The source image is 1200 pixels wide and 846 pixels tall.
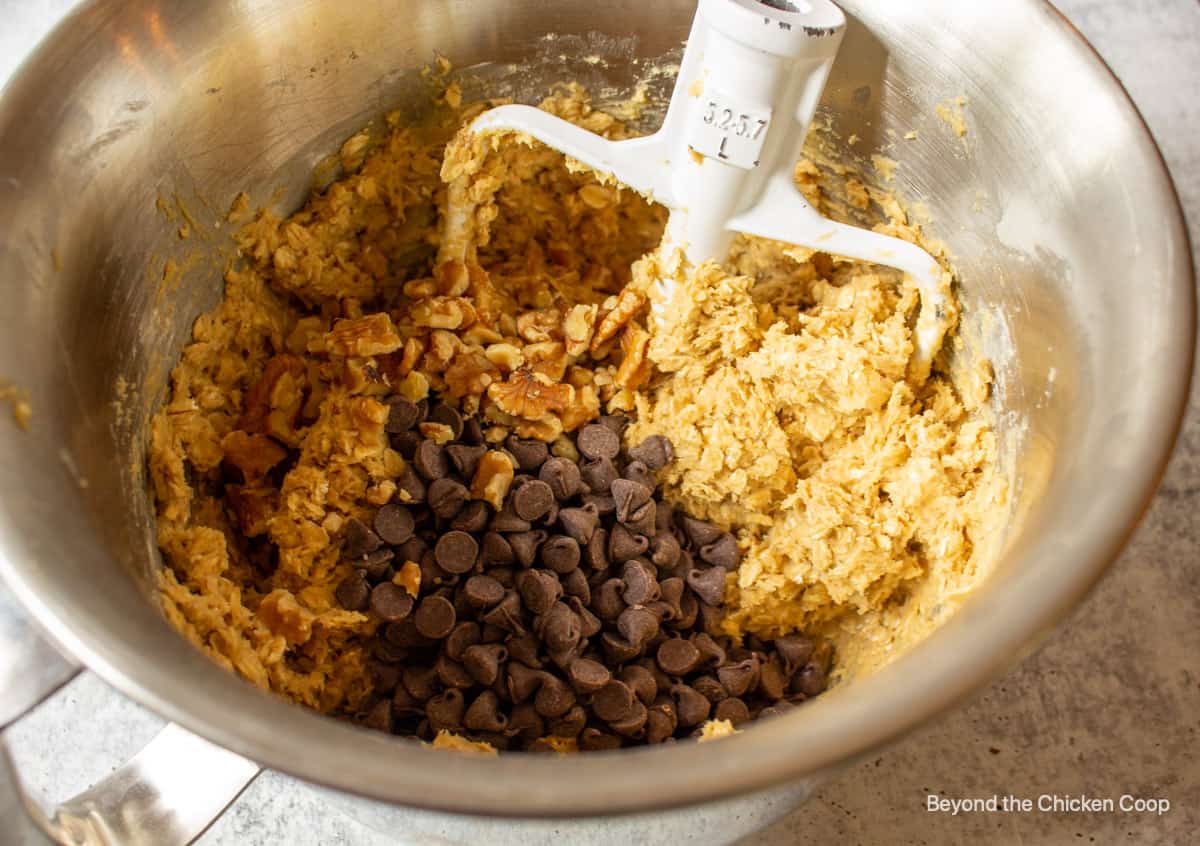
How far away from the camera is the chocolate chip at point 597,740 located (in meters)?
1.25

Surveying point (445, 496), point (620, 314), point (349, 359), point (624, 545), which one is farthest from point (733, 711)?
point (349, 359)

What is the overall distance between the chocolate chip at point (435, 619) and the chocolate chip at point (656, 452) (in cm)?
34

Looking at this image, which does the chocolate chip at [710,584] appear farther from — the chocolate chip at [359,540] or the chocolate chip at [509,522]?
Answer: the chocolate chip at [359,540]

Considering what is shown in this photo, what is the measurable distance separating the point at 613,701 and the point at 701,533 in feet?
0.97

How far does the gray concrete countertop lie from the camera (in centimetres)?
138

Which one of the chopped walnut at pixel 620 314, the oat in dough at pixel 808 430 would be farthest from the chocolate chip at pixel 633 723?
the chopped walnut at pixel 620 314

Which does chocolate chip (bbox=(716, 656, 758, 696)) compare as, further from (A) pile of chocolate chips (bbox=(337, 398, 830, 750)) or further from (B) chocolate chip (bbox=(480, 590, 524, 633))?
(B) chocolate chip (bbox=(480, 590, 524, 633))

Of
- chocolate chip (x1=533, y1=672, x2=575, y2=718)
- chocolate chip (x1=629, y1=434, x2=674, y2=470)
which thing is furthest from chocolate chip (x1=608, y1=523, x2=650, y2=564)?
chocolate chip (x1=533, y1=672, x2=575, y2=718)

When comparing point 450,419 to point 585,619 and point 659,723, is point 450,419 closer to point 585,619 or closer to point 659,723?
point 585,619

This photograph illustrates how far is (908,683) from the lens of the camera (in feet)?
2.65

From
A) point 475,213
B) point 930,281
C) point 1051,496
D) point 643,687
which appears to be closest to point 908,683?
point 1051,496

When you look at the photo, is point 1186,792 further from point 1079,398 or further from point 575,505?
point 575,505

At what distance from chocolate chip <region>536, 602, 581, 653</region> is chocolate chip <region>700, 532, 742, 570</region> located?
0.74 ft

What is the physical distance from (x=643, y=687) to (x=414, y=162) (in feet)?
2.66
